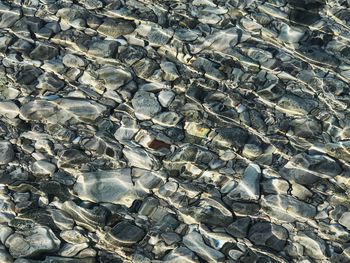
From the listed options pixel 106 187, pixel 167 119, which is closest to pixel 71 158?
pixel 106 187

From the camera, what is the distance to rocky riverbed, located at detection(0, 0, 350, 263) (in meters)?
3.72

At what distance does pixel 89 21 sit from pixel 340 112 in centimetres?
212

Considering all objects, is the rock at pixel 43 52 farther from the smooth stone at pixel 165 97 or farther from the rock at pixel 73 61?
the smooth stone at pixel 165 97

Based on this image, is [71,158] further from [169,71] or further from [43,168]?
[169,71]

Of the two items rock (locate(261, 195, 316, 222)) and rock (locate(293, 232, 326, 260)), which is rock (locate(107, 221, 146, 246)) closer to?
rock (locate(261, 195, 316, 222))

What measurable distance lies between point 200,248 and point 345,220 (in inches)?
36.3

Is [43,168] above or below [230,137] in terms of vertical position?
below

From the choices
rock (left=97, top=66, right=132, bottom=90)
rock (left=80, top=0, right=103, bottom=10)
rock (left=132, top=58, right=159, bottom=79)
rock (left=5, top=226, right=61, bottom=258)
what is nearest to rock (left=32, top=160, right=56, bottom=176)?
rock (left=5, top=226, right=61, bottom=258)

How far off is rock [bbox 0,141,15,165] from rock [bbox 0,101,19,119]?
0.30m

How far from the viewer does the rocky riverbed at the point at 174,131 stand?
3.72 m

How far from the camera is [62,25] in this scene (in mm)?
5203

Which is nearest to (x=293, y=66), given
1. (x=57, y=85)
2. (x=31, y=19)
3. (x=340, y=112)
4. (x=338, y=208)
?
(x=340, y=112)

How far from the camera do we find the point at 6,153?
13.5ft

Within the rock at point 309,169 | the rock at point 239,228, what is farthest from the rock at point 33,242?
the rock at point 309,169
